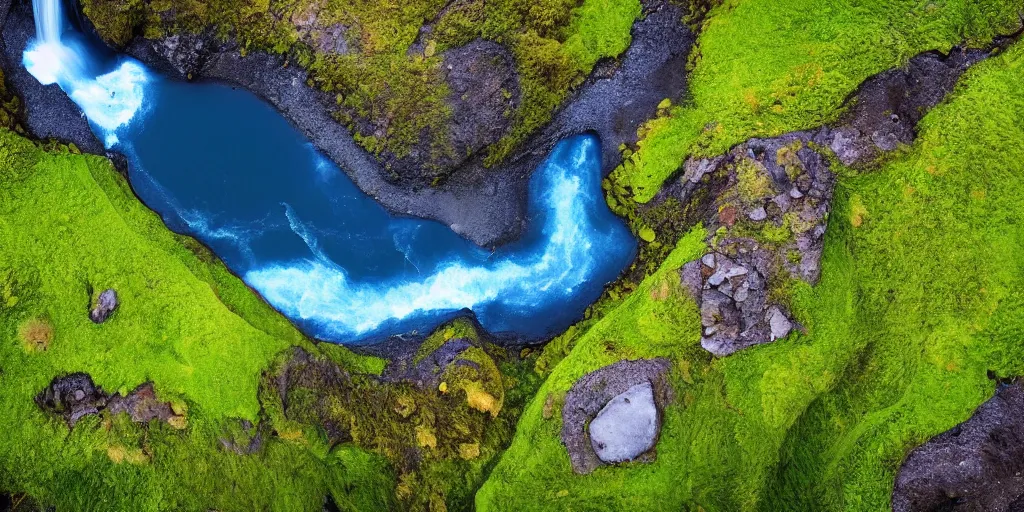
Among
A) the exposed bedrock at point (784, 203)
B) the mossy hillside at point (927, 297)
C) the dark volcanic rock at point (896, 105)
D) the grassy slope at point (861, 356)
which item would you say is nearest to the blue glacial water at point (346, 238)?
the grassy slope at point (861, 356)

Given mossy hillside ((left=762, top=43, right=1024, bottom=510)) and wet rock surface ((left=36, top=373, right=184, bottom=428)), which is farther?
wet rock surface ((left=36, top=373, right=184, bottom=428))

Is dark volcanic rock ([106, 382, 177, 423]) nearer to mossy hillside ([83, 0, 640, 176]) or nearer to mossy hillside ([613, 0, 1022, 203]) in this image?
mossy hillside ([83, 0, 640, 176])

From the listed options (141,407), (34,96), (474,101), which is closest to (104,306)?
(141,407)


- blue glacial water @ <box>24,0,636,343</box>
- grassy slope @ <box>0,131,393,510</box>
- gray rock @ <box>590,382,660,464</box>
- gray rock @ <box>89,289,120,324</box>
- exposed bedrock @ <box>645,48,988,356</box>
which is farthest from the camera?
blue glacial water @ <box>24,0,636,343</box>

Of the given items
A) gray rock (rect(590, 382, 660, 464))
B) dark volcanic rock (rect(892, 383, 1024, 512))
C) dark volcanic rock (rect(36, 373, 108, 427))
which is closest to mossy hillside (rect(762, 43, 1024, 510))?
dark volcanic rock (rect(892, 383, 1024, 512))

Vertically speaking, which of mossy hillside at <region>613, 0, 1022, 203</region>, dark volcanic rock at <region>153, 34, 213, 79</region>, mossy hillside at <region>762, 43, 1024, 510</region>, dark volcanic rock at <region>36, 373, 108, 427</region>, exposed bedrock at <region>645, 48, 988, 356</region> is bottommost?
mossy hillside at <region>762, 43, 1024, 510</region>

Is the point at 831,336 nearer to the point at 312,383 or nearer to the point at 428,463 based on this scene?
the point at 428,463

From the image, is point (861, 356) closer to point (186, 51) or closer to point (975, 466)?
point (975, 466)
